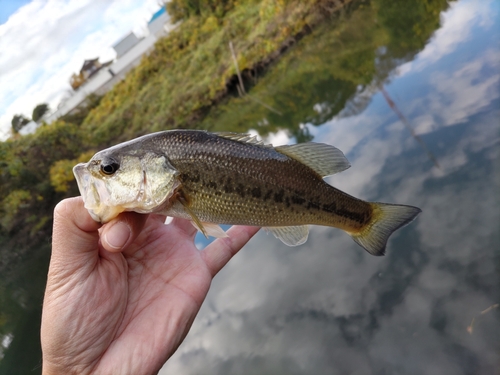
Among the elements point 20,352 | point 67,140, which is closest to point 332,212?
point 20,352

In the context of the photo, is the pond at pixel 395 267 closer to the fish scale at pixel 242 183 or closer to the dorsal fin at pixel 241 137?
the fish scale at pixel 242 183

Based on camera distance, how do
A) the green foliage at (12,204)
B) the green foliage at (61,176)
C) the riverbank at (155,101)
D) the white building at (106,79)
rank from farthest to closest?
the white building at (106,79)
the green foliage at (61,176)
the riverbank at (155,101)
the green foliage at (12,204)

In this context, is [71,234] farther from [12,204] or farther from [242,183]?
[12,204]

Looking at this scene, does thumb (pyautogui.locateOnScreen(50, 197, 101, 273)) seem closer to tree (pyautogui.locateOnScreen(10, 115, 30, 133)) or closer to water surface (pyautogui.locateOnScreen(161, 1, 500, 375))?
water surface (pyautogui.locateOnScreen(161, 1, 500, 375))

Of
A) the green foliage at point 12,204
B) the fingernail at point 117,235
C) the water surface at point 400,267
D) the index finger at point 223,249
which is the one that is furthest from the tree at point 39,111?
the fingernail at point 117,235

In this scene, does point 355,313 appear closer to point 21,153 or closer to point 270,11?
point 21,153

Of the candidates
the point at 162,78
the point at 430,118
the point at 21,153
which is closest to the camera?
the point at 430,118
